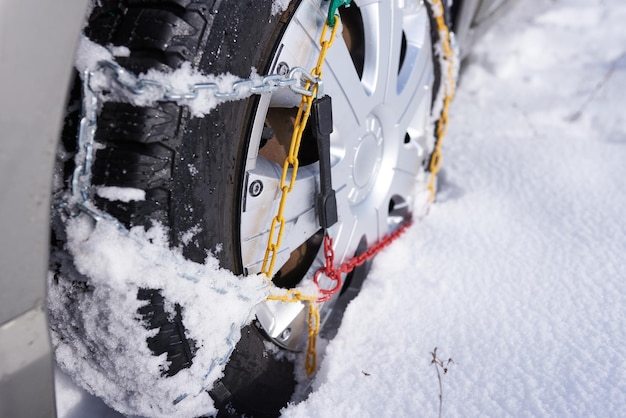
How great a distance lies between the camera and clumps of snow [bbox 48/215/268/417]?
2.28 feet

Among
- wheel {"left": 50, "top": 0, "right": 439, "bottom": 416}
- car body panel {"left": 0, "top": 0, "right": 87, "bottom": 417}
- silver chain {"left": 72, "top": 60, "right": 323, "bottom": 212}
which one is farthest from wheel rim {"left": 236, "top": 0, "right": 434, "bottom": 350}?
car body panel {"left": 0, "top": 0, "right": 87, "bottom": 417}

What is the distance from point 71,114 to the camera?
67 centimetres

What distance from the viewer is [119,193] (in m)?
0.69

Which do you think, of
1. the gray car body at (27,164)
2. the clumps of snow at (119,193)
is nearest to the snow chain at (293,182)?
the clumps of snow at (119,193)

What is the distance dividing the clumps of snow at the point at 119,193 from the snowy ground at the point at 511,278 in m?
0.51

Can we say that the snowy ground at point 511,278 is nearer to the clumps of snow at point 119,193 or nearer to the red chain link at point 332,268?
the red chain link at point 332,268

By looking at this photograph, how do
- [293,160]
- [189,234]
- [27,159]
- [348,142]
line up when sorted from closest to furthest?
1. [27,159]
2. [189,234]
3. [293,160]
4. [348,142]

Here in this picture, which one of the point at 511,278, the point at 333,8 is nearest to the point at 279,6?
the point at 333,8

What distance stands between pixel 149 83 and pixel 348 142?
51 centimetres

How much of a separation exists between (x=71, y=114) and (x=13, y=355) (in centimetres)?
30

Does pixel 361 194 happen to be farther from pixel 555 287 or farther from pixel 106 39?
pixel 106 39

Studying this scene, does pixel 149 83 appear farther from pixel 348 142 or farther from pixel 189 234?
pixel 348 142

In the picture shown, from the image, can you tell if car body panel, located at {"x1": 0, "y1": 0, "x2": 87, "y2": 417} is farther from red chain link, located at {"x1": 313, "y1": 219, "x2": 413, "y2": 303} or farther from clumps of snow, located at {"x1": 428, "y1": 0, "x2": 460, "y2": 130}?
clumps of snow, located at {"x1": 428, "y1": 0, "x2": 460, "y2": 130}

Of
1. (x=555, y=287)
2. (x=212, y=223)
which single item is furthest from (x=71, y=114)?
(x=555, y=287)
